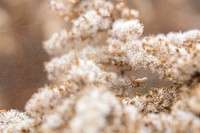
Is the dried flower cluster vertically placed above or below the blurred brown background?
below

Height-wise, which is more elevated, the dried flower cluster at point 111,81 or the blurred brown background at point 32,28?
the blurred brown background at point 32,28

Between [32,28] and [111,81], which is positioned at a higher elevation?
[32,28]

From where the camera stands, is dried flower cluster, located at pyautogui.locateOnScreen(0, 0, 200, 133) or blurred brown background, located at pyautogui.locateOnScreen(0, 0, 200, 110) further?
blurred brown background, located at pyautogui.locateOnScreen(0, 0, 200, 110)

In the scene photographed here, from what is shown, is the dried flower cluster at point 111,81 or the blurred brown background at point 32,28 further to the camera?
the blurred brown background at point 32,28

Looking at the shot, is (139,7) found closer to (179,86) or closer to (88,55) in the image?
(88,55)
